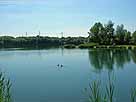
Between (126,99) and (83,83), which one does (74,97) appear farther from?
(83,83)

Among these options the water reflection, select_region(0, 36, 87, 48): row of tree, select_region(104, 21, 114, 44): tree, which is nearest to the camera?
the water reflection

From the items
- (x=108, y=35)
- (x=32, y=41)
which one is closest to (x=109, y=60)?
(x=108, y=35)

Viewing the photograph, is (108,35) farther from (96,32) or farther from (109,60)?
(109,60)

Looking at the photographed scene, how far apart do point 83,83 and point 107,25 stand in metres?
52.0

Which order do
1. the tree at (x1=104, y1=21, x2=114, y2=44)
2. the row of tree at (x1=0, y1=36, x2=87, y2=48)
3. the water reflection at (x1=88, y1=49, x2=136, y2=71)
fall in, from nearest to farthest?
1. the water reflection at (x1=88, y1=49, x2=136, y2=71)
2. the tree at (x1=104, y1=21, x2=114, y2=44)
3. the row of tree at (x1=0, y1=36, x2=87, y2=48)

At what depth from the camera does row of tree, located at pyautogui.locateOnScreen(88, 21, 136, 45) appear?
66312mm

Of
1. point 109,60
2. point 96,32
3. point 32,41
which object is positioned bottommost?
point 109,60

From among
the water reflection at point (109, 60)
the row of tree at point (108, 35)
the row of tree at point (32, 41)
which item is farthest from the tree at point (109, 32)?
the row of tree at point (32, 41)

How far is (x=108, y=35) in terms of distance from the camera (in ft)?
216

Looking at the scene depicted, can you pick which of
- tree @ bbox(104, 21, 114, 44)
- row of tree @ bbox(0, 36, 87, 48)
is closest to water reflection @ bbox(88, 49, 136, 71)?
tree @ bbox(104, 21, 114, 44)

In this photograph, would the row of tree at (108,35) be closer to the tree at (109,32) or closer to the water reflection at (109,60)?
the tree at (109,32)

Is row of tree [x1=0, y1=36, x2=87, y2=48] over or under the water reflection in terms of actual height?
over

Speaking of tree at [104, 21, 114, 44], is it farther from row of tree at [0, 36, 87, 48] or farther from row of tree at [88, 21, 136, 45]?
row of tree at [0, 36, 87, 48]

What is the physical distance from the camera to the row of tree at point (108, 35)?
6631 cm
